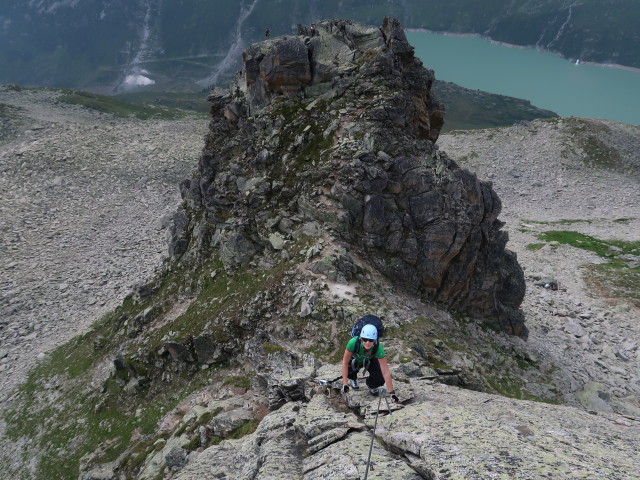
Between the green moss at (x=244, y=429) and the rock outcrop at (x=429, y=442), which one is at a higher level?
the rock outcrop at (x=429, y=442)

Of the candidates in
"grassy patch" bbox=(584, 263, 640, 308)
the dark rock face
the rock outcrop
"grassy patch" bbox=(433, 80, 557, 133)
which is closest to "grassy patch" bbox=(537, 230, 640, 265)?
"grassy patch" bbox=(584, 263, 640, 308)

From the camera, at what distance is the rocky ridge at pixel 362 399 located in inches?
316

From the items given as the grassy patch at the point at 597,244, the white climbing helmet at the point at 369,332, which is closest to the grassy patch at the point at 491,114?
the grassy patch at the point at 597,244

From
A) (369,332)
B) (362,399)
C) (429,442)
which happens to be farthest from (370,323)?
(429,442)

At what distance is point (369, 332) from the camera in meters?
9.97

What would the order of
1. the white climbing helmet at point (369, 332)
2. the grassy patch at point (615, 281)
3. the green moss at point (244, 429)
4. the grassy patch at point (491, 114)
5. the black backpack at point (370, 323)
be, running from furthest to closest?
the grassy patch at point (491, 114) < the grassy patch at point (615, 281) < the green moss at point (244, 429) < the black backpack at point (370, 323) < the white climbing helmet at point (369, 332)

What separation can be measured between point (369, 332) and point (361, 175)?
37.6 ft

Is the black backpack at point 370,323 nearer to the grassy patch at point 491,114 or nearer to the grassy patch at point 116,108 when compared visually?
the grassy patch at point 116,108

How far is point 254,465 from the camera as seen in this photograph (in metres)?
9.74

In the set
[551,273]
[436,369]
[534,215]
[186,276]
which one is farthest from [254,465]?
[534,215]

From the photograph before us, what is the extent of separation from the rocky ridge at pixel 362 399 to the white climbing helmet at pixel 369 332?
2.13 metres

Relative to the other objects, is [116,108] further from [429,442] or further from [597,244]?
[429,442]

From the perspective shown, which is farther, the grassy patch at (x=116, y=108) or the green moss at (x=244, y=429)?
the grassy patch at (x=116, y=108)

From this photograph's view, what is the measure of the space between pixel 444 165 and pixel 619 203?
2100 inches
